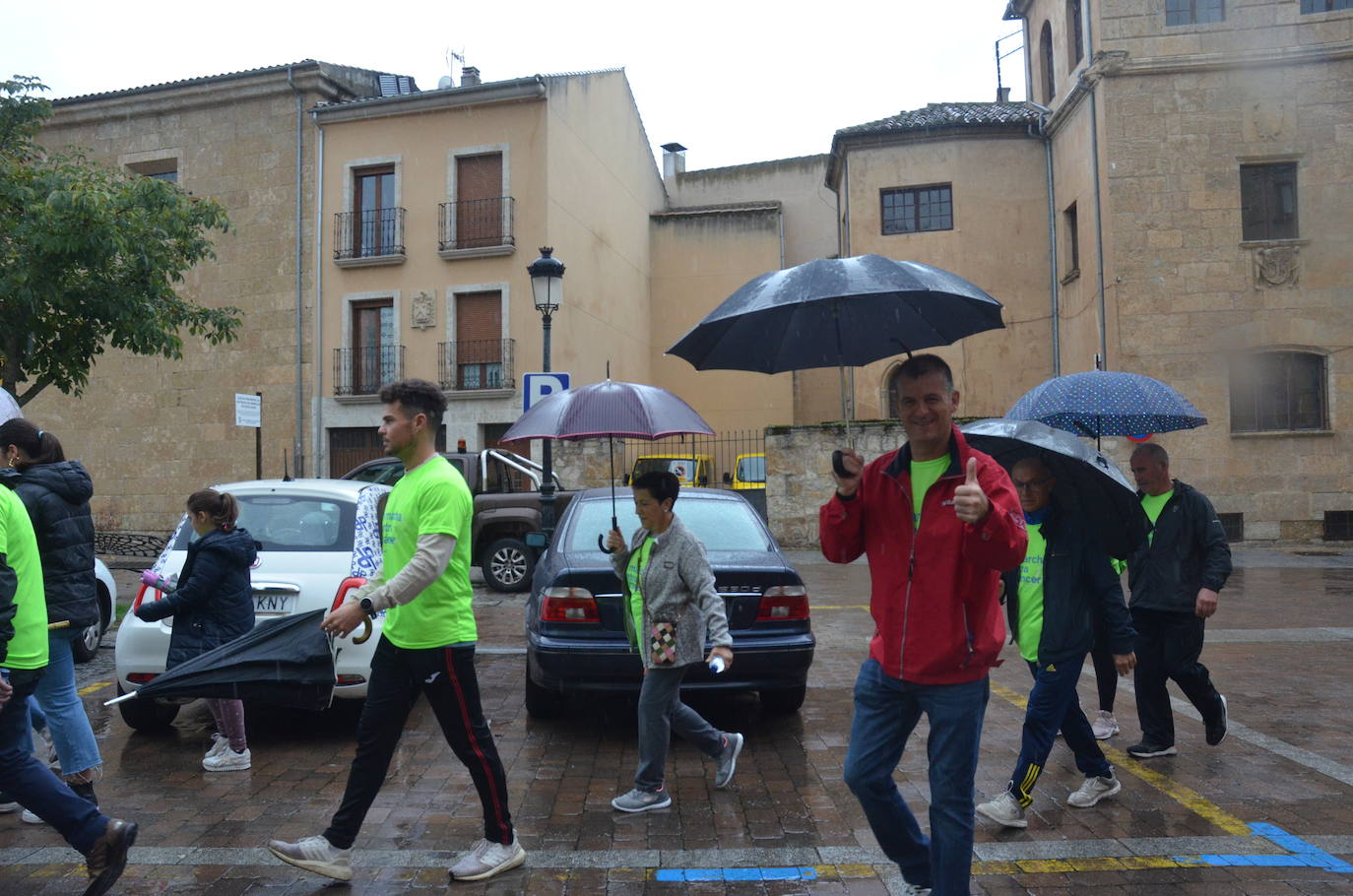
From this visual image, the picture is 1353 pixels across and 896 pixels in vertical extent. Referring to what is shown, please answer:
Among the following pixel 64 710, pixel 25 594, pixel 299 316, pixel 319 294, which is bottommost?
pixel 64 710

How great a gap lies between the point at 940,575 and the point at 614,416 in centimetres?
284

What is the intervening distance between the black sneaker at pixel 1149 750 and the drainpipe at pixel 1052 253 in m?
19.1

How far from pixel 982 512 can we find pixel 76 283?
10.6 m

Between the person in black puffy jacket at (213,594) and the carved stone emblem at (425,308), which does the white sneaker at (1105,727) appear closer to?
the person in black puffy jacket at (213,594)

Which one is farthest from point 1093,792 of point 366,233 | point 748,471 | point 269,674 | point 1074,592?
point 366,233

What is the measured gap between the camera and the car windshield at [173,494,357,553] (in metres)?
6.21

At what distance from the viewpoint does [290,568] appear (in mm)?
6012

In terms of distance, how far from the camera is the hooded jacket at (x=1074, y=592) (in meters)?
4.41

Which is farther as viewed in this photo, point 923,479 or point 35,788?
point 35,788

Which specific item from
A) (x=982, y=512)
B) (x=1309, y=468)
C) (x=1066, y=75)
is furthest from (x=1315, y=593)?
(x=1066, y=75)

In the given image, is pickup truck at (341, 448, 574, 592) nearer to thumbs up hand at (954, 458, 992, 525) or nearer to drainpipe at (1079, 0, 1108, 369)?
thumbs up hand at (954, 458, 992, 525)

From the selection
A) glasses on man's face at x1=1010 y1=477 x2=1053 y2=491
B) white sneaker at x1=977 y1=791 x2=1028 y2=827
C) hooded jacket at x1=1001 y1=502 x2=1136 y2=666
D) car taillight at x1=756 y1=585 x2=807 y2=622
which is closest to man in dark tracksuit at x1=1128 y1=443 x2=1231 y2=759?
hooded jacket at x1=1001 y1=502 x2=1136 y2=666

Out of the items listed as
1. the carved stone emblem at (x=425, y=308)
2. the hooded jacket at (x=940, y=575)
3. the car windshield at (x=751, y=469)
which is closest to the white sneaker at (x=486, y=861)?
the hooded jacket at (x=940, y=575)

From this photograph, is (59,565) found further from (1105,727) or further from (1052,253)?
(1052,253)
